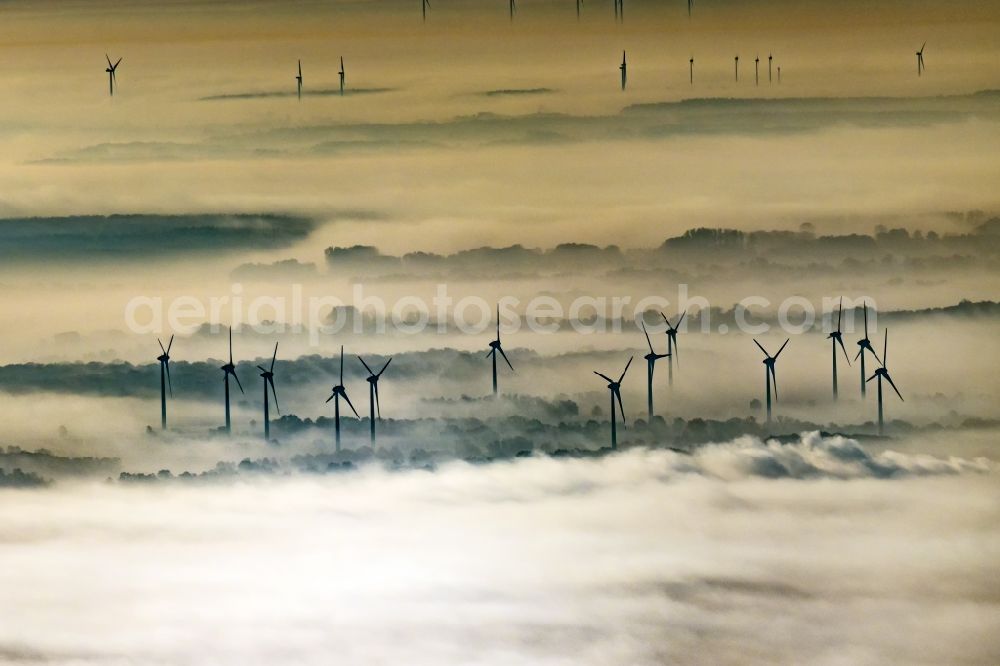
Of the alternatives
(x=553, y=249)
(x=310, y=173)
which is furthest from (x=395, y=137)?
(x=553, y=249)

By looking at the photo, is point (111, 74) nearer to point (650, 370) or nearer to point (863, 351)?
point (650, 370)

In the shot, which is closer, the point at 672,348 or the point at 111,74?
the point at 672,348

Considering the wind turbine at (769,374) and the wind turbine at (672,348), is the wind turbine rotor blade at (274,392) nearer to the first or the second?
the wind turbine at (672,348)

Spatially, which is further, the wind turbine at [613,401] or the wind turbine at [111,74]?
the wind turbine at [111,74]

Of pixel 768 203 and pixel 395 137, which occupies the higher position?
pixel 395 137

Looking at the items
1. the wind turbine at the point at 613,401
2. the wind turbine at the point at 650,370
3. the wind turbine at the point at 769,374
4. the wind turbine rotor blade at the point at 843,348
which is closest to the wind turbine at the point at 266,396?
the wind turbine at the point at 613,401

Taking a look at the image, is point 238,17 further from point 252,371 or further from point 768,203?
point 768,203

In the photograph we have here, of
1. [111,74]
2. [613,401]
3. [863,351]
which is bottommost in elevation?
[613,401]

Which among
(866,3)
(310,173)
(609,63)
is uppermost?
(866,3)

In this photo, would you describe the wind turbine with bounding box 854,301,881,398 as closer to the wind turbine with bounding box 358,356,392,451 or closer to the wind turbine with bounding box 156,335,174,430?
the wind turbine with bounding box 358,356,392,451

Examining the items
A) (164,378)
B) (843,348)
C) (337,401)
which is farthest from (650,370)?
(164,378)

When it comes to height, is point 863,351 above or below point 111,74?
below
